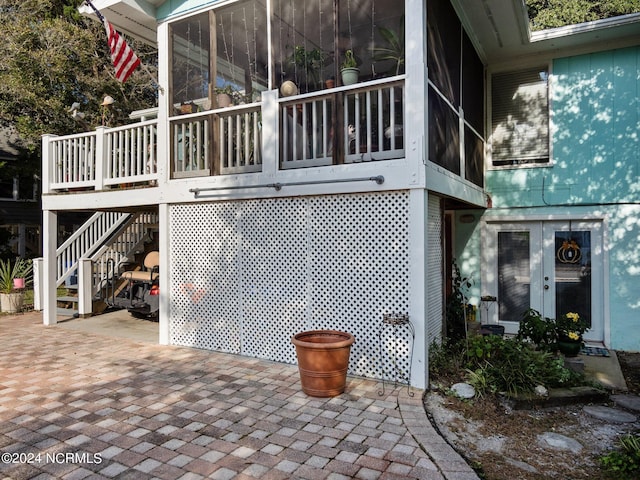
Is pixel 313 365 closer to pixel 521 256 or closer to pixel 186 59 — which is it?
pixel 521 256

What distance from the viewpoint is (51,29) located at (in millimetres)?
10891

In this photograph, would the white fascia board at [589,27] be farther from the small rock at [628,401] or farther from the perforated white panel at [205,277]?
the perforated white panel at [205,277]

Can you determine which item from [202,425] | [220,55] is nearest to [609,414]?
[202,425]

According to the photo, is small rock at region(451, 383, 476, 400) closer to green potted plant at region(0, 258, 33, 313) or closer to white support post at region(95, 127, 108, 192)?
white support post at region(95, 127, 108, 192)

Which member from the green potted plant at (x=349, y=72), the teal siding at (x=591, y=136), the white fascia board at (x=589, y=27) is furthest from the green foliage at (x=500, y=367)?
the white fascia board at (x=589, y=27)

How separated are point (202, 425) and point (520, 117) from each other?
7.01 metres

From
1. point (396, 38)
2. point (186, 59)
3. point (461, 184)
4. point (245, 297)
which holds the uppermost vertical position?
point (186, 59)

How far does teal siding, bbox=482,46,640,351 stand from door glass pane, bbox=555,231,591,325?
0.31m

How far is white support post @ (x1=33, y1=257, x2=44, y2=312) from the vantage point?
29.3 feet

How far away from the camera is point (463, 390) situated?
434 cm

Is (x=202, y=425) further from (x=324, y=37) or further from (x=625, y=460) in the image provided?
(x=324, y=37)

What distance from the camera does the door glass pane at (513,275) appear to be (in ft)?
24.0

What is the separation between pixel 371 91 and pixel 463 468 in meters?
3.94

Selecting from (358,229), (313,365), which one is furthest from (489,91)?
(313,365)
